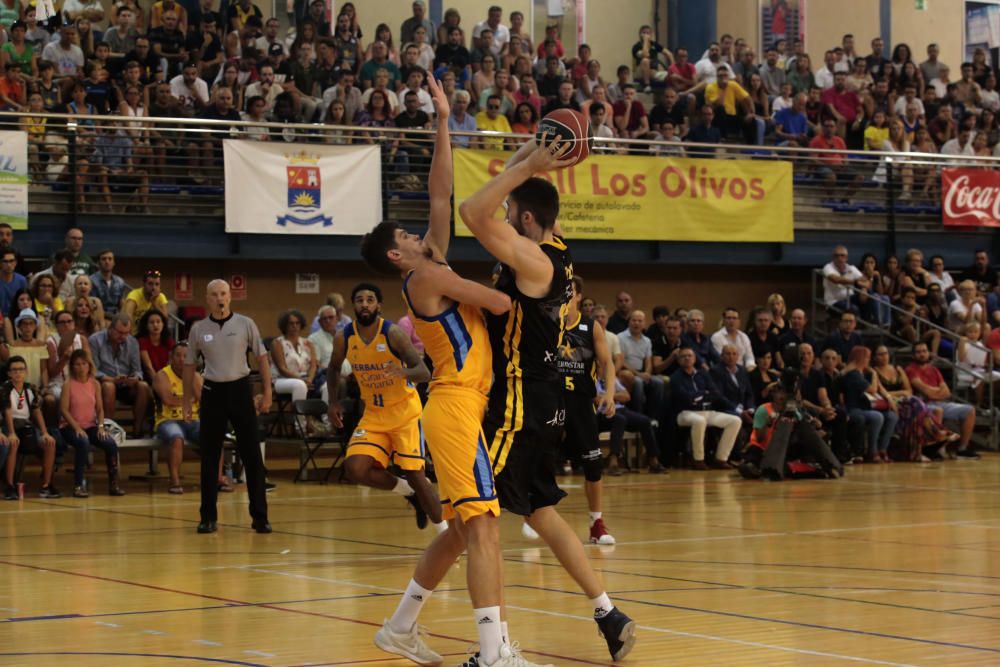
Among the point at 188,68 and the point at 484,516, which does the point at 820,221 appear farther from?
the point at 484,516

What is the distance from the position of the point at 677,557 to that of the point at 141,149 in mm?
11579

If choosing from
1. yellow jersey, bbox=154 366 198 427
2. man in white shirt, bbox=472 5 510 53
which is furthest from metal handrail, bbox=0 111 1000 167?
yellow jersey, bbox=154 366 198 427

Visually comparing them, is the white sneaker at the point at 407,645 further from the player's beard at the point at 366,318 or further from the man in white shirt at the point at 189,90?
the man in white shirt at the point at 189,90

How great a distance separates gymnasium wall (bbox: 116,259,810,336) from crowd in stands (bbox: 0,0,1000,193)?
154 centimetres

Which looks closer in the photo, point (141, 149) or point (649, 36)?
point (141, 149)

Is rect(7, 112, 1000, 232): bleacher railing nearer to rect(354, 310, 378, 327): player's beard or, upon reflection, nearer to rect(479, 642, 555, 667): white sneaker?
rect(354, 310, 378, 327): player's beard

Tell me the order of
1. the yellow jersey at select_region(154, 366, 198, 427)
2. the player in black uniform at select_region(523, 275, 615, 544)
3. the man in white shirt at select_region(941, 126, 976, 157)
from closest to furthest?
the player in black uniform at select_region(523, 275, 615, 544), the yellow jersey at select_region(154, 366, 198, 427), the man in white shirt at select_region(941, 126, 976, 157)

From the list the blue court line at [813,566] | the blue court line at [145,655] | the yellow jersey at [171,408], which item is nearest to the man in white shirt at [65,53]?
the yellow jersey at [171,408]

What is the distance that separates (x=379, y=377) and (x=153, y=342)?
22.6ft

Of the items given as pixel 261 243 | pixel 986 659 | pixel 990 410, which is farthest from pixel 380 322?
pixel 990 410

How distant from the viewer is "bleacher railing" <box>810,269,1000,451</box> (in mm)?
22031

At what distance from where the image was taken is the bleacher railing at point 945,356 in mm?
22031

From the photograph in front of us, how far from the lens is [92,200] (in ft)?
63.0

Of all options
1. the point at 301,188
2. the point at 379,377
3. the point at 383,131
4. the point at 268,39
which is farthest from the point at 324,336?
the point at 379,377
